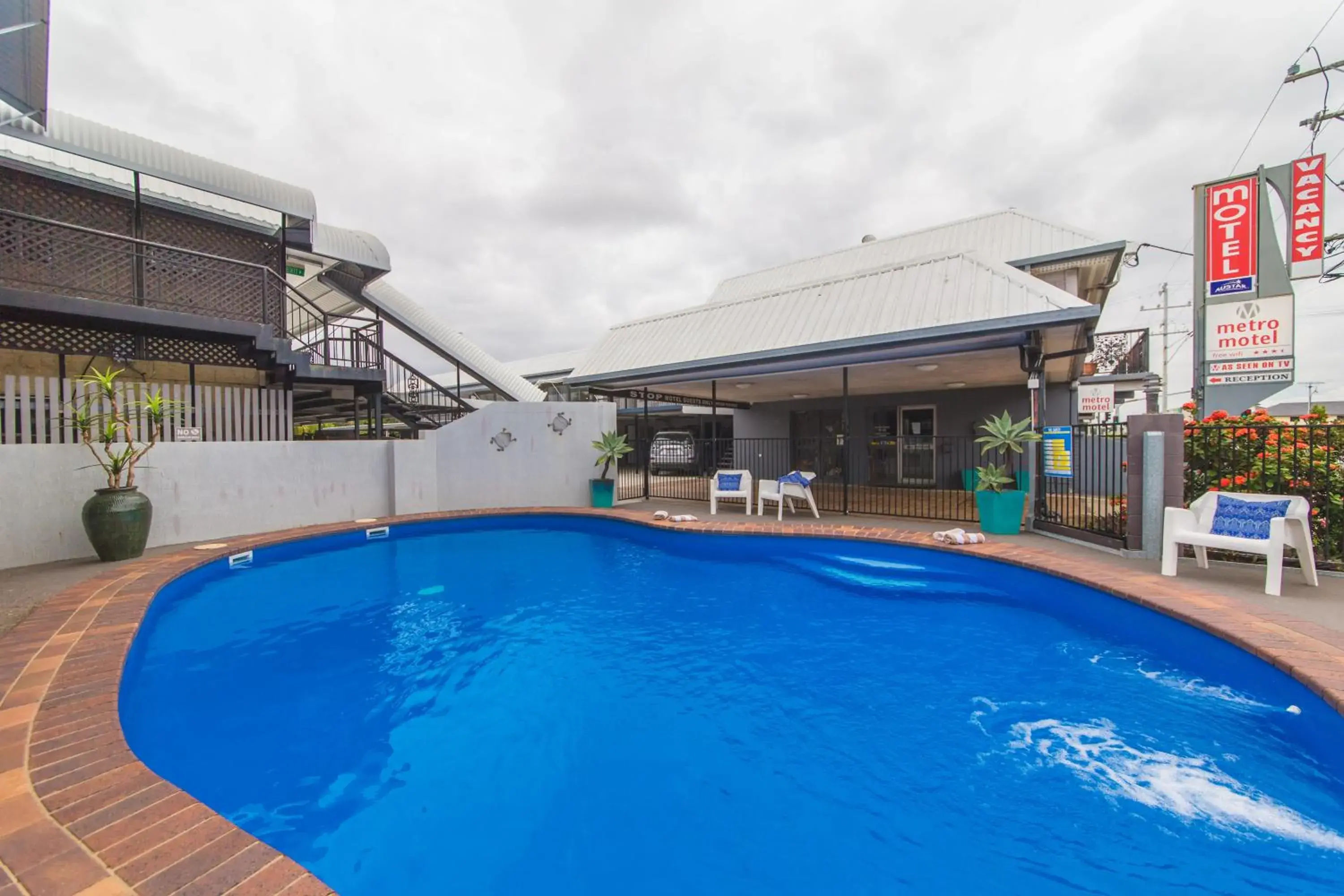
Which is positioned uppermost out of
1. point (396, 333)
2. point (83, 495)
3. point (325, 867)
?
point (396, 333)

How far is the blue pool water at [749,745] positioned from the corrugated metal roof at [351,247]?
667cm

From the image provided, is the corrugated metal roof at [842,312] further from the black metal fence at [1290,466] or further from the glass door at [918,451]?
the glass door at [918,451]

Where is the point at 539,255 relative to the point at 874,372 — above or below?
above

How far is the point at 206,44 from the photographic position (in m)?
7.39

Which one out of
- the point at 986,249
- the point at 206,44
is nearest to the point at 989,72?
the point at 986,249

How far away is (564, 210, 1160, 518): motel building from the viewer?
702cm

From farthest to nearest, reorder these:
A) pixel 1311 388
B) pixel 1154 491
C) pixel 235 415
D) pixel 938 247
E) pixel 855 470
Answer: pixel 1311 388, pixel 938 247, pixel 855 470, pixel 235 415, pixel 1154 491

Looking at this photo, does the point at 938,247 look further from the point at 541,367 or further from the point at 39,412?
the point at 541,367

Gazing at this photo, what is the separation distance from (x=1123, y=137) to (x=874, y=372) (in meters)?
9.82

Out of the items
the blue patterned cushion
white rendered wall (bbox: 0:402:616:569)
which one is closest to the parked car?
white rendered wall (bbox: 0:402:616:569)

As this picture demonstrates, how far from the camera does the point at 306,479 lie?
8.48m

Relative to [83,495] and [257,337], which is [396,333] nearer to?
[257,337]

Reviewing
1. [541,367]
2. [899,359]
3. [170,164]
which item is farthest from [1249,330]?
[541,367]

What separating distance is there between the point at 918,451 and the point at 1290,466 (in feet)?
25.7
